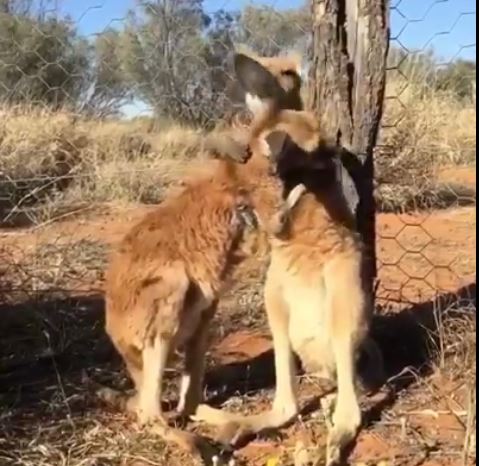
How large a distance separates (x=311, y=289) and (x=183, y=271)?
1.59 feet

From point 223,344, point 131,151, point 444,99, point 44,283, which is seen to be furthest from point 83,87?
point 223,344

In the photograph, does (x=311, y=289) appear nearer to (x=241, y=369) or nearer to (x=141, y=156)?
(x=241, y=369)

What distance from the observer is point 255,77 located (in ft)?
13.2

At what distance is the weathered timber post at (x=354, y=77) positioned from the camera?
4.21 m

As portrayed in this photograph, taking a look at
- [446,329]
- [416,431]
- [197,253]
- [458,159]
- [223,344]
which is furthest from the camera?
[458,159]

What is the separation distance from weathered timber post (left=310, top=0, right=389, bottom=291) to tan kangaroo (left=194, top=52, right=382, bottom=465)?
257 millimetres

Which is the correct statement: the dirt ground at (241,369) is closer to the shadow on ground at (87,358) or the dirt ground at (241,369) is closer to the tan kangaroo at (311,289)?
the shadow on ground at (87,358)

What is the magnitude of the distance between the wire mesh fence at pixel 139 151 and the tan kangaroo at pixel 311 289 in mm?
1093

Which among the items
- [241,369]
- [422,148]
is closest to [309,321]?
[241,369]

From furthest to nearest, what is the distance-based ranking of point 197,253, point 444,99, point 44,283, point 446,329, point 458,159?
point 444,99 → point 458,159 → point 44,283 → point 446,329 → point 197,253

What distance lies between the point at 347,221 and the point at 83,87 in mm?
6152

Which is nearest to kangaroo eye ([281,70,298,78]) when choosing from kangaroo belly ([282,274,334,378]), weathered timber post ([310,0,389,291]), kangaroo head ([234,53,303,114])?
kangaroo head ([234,53,303,114])

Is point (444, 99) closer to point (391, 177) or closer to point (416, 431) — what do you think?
point (391, 177)

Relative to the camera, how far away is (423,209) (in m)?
8.13
